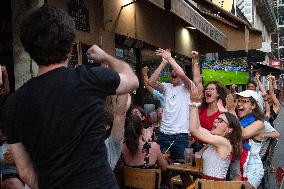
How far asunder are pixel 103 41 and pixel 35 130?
5563 mm

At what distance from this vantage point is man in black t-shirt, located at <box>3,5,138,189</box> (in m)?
1.82

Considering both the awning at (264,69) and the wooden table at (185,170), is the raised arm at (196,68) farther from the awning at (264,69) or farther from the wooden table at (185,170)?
the awning at (264,69)

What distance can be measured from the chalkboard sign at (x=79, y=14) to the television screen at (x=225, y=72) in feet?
28.4

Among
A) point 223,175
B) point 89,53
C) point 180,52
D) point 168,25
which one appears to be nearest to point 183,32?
point 180,52

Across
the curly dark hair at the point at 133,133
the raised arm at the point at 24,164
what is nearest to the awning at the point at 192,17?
the curly dark hair at the point at 133,133

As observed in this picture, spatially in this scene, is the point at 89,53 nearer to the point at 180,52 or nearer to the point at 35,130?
the point at 35,130

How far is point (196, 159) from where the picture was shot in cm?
495

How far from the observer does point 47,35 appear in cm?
183

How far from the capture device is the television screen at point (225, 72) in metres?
14.7

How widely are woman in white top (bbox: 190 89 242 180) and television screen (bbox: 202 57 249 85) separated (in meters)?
10.5

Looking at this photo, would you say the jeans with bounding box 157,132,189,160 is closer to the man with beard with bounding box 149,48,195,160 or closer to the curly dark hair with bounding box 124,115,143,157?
the man with beard with bounding box 149,48,195,160

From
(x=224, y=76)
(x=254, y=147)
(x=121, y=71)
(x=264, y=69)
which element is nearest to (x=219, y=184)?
(x=254, y=147)

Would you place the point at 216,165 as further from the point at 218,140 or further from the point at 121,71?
the point at 121,71

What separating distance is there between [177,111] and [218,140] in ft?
6.41
